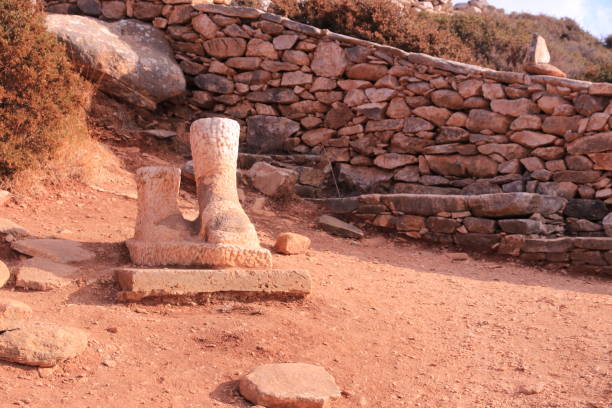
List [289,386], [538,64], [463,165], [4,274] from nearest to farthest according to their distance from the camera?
[289,386] < [4,274] < [538,64] < [463,165]

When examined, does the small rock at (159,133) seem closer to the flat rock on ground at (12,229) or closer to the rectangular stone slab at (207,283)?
the flat rock on ground at (12,229)

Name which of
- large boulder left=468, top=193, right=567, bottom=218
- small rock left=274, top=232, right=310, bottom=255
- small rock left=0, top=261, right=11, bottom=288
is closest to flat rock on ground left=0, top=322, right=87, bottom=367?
small rock left=0, top=261, right=11, bottom=288

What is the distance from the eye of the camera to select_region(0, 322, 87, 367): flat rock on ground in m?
2.89

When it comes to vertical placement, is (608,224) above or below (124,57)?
below

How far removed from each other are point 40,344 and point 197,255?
4.08ft

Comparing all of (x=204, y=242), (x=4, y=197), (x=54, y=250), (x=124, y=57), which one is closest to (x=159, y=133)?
(x=124, y=57)

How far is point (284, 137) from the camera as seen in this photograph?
322 inches

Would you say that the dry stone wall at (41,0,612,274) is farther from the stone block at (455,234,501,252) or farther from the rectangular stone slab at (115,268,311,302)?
the rectangular stone slab at (115,268,311,302)

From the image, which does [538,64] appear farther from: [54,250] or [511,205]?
[54,250]

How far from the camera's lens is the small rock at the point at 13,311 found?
3.20 m

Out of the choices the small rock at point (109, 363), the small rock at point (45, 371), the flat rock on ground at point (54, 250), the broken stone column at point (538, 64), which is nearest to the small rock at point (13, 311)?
the small rock at point (45, 371)

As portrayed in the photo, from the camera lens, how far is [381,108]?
7727 mm

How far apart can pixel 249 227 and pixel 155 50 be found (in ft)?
15.8

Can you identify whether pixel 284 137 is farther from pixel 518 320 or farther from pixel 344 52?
pixel 518 320
